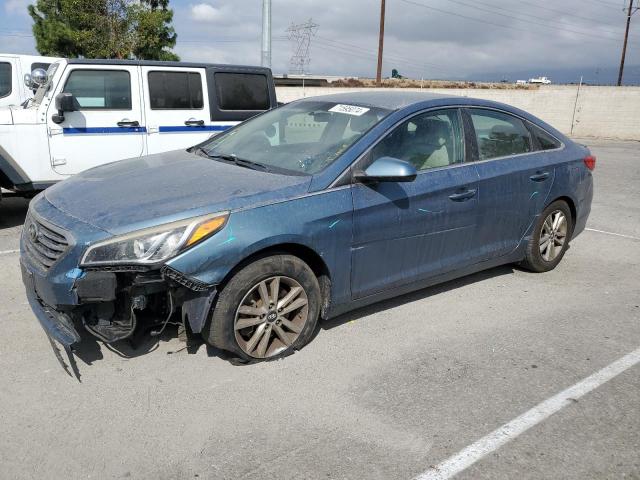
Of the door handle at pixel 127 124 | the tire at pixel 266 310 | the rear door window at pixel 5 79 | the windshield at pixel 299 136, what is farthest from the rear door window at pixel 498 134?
the rear door window at pixel 5 79

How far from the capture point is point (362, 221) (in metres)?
3.81

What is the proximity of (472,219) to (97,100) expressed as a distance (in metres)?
5.09

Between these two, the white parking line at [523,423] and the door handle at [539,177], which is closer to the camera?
the white parking line at [523,423]

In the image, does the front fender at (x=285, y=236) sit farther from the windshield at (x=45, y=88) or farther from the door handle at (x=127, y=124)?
the windshield at (x=45, y=88)

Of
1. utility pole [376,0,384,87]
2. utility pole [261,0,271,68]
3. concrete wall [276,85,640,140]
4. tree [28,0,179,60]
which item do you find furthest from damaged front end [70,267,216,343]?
utility pole [376,0,384,87]

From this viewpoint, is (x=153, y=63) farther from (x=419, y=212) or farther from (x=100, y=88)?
(x=419, y=212)

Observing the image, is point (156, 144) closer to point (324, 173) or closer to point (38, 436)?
point (324, 173)

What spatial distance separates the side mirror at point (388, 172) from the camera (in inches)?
146

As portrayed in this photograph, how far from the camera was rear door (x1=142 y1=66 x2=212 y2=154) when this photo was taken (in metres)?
7.58

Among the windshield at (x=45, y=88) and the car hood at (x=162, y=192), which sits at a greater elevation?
the windshield at (x=45, y=88)

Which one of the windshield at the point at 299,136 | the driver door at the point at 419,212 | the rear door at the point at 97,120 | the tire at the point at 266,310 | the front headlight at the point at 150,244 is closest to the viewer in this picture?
the front headlight at the point at 150,244

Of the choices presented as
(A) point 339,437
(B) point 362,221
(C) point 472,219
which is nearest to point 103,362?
(A) point 339,437

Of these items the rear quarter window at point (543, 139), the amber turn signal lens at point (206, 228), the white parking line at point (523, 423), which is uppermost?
the rear quarter window at point (543, 139)

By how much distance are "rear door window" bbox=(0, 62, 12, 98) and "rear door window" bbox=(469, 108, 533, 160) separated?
8059 millimetres
